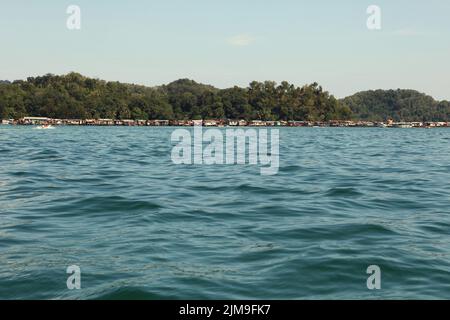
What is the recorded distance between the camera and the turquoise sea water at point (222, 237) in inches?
332

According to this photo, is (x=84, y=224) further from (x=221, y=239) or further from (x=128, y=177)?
(x=128, y=177)

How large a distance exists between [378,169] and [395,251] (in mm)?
17422

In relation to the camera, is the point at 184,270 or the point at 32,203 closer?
the point at 184,270

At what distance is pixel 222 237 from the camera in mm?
11523

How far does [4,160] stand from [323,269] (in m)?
24.3

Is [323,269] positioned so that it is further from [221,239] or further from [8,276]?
[8,276]

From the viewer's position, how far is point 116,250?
406 inches

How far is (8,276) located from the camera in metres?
8.74

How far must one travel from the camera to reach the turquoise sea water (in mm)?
8430

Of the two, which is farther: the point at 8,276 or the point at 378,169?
the point at 378,169
